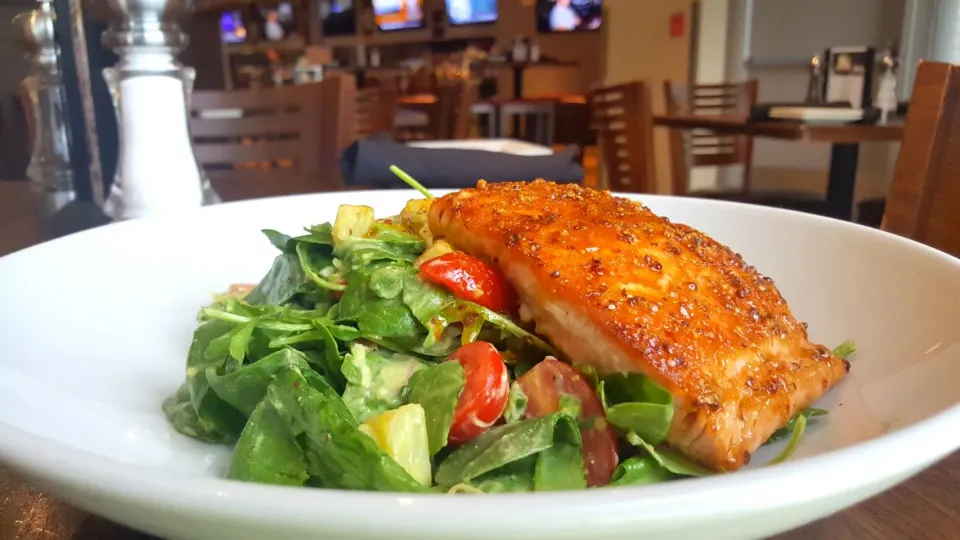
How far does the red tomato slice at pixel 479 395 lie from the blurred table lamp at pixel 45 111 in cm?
167

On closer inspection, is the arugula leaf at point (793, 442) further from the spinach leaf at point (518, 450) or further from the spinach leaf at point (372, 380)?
the spinach leaf at point (372, 380)

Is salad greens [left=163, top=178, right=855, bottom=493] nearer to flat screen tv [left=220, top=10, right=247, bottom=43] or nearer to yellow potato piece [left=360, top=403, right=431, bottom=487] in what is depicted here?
yellow potato piece [left=360, top=403, right=431, bottom=487]

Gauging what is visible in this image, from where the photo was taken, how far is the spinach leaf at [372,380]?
0.69 m

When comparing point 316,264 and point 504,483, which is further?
point 316,264

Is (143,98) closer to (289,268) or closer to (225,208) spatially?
(225,208)

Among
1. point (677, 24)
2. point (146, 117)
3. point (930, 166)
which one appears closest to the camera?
point (146, 117)

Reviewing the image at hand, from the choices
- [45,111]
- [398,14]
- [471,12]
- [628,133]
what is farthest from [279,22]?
[45,111]

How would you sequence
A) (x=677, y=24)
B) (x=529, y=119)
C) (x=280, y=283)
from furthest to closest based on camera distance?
(x=529, y=119), (x=677, y=24), (x=280, y=283)

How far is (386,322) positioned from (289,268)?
0.24 metres

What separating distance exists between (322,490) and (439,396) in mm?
311

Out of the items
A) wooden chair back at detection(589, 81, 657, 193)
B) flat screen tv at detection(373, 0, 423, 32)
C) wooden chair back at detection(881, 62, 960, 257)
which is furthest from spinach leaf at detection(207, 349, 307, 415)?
flat screen tv at detection(373, 0, 423, 32)

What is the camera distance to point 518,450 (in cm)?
62

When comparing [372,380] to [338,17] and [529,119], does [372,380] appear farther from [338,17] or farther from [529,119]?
[338,17]

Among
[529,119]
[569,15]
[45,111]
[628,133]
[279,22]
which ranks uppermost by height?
[279,22]
